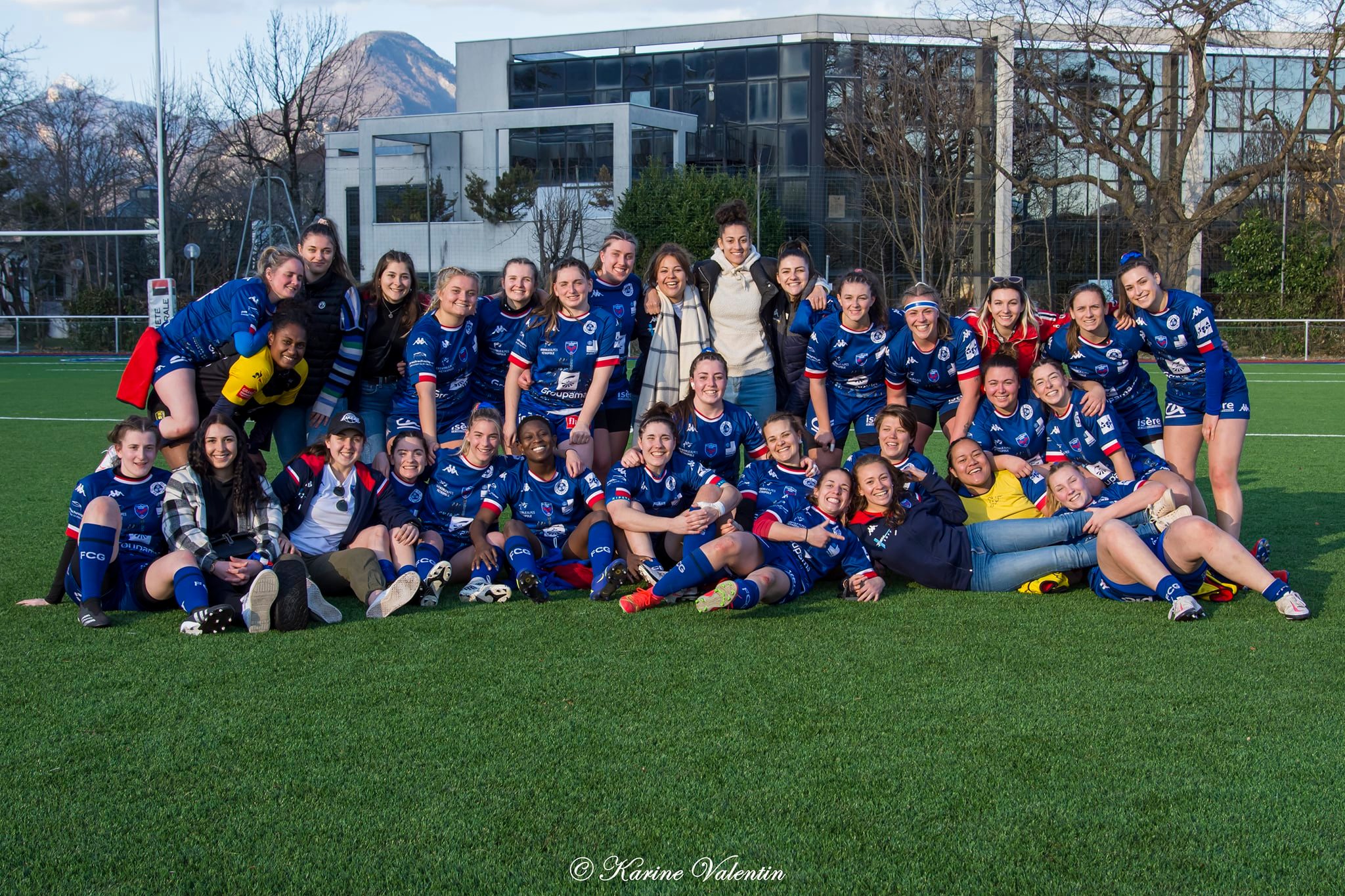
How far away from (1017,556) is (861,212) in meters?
29.7

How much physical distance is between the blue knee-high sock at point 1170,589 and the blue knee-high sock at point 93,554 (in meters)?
4.23

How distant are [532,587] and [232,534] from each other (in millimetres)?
1305

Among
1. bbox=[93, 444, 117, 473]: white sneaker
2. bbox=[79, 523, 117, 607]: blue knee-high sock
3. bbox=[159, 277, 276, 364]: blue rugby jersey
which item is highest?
bbox=[159, 277, 276, 364]: blue rugby jersey

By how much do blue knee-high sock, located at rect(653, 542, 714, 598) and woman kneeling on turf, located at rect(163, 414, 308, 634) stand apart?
4.74ft

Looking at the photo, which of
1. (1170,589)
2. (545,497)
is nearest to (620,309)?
(545,497)

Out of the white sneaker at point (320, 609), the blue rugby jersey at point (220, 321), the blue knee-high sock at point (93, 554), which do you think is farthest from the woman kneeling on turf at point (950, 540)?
the blue knee-high sock at point (93, 554)

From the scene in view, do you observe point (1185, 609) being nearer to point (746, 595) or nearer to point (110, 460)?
point (746, 595)

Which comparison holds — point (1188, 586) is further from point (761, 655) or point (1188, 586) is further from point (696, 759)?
point (696, 759)

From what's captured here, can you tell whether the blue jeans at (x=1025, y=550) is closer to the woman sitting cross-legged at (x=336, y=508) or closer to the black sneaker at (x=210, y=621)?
the woman sitting cross-legged at (x=336, y=508)

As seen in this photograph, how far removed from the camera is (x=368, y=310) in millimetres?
5820

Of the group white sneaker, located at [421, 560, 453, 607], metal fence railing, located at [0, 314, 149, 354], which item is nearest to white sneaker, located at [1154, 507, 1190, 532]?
white sneaker, located at [421, 560, 453, 607]

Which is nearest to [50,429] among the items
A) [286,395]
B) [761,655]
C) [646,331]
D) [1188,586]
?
[286,395]

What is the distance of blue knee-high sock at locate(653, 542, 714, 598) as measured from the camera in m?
4.81

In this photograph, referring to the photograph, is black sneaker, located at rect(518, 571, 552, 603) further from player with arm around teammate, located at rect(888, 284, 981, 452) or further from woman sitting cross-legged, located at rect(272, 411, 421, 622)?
player with arm around teammate, located at rect(888, 284, 981, 452)
